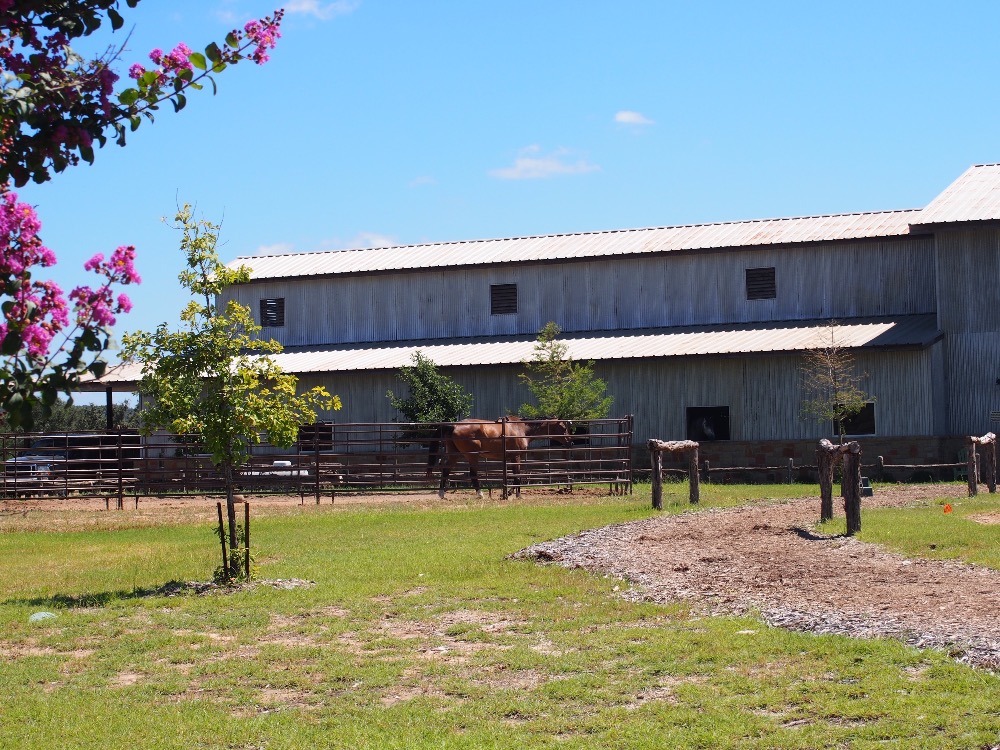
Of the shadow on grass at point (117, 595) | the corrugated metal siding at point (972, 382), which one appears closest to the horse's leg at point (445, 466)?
the corrugated metal siding at point (972, 382)

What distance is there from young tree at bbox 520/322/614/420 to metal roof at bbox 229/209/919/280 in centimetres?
547

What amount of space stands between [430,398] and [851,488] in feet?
70.4

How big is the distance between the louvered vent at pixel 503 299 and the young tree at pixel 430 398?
5.21 meters

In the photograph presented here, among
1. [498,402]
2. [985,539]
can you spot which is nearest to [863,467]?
[498,402]

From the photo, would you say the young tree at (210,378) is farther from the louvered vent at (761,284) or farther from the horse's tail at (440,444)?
the louvered vent at (761,284)

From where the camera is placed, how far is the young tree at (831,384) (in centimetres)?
3322

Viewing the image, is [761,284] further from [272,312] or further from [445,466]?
[272,312]

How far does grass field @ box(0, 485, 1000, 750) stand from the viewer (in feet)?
25.5

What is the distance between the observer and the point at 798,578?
13195mm

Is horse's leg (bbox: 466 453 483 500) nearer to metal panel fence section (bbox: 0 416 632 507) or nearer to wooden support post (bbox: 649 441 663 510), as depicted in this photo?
metal panel fence section (bbox: 0 416 632 507)

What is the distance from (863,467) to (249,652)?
25485mm

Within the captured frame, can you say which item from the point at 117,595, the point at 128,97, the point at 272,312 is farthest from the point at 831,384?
the point at 128,97

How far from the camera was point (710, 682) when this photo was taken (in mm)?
8812

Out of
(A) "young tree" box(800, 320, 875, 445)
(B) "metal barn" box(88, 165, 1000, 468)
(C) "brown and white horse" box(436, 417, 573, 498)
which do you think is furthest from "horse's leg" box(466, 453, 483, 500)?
(A) "young tree" box(800, 320, 875, 445)
